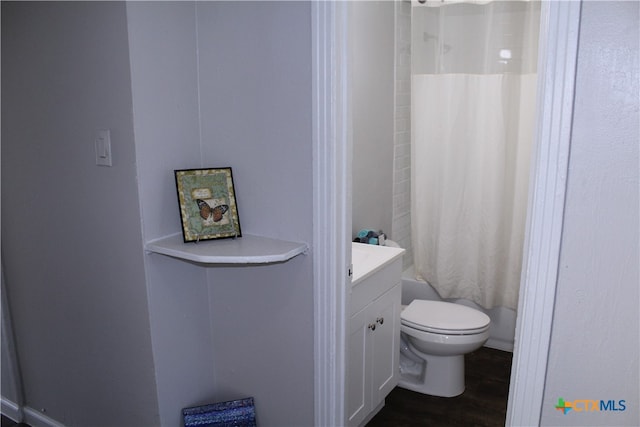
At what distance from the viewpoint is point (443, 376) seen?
2.67 metres

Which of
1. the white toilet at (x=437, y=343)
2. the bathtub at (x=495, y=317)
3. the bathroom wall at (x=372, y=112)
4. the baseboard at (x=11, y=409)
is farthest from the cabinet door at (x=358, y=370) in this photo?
the baseboard at (x=11, y=409)

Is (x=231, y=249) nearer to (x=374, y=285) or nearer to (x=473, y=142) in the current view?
(x=374, y=285)

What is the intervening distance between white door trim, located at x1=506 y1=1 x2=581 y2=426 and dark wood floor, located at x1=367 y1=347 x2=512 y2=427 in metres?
1.05

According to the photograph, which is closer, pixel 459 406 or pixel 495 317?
pixel 459 406

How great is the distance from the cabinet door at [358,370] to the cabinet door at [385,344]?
0.05 metres

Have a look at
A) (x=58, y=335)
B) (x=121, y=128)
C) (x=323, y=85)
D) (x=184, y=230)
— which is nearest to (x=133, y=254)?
(x=184, y=230)

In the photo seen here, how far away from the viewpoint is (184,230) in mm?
1797

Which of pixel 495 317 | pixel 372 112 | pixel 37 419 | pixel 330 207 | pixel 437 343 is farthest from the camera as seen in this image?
pixel 495 317

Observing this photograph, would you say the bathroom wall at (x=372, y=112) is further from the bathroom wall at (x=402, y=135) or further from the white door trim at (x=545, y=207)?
the white door trim at (x=545, y=207)

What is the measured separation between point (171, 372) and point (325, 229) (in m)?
0.75

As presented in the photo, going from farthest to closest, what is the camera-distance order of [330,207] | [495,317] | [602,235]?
1. [495,317]
2. [330,207]
3. [602,235]

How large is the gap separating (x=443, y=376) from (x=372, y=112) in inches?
51.6

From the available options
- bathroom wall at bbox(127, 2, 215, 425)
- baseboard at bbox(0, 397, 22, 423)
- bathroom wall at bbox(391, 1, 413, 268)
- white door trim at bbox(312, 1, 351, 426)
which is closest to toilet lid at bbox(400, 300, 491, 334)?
bathroom wall at bbox(391, 1, 413, 268)

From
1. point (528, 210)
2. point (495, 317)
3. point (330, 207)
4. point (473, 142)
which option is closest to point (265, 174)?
point (330, 207)
